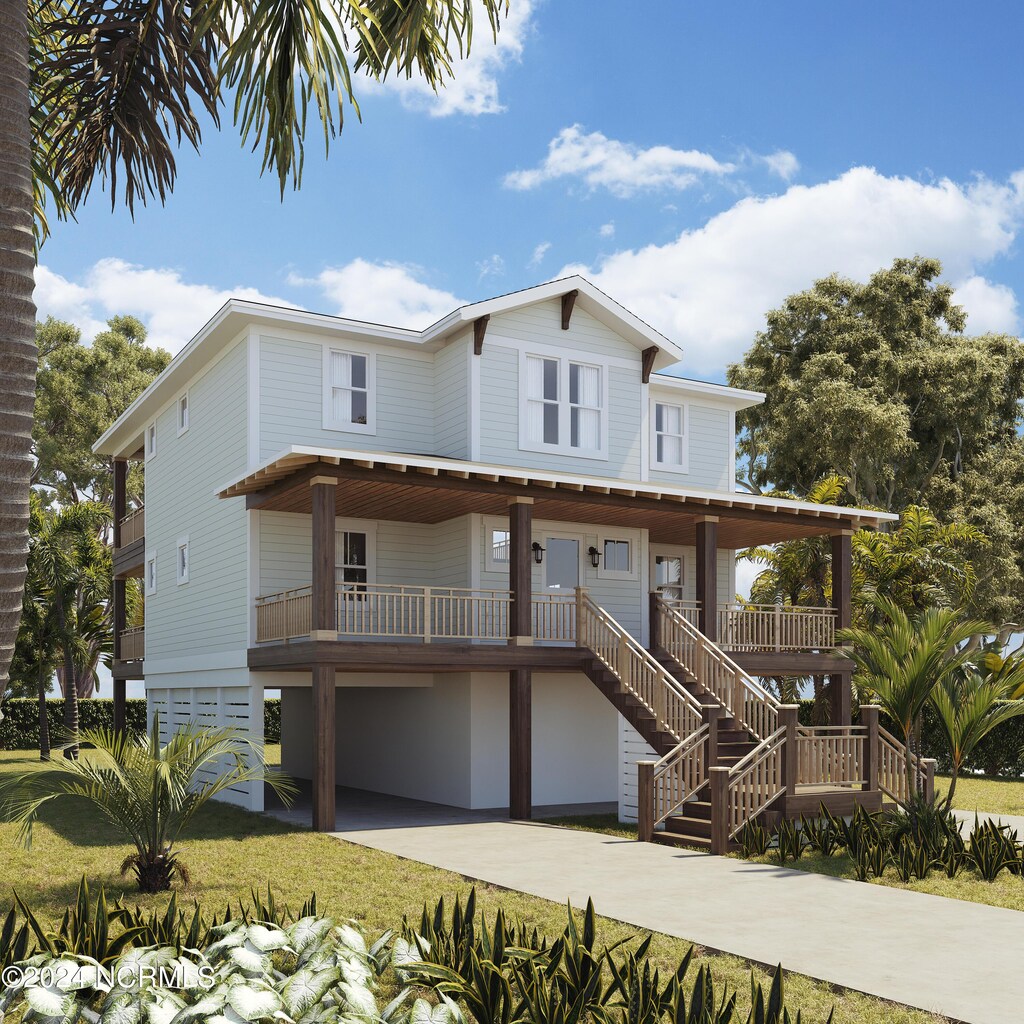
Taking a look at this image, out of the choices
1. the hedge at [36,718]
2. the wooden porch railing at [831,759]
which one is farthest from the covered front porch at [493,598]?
the hedge at [36,718]

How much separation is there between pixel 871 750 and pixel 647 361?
10.6m

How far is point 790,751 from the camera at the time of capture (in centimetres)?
1530

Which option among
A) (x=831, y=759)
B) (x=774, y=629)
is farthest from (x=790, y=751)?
(x=774, y=629)

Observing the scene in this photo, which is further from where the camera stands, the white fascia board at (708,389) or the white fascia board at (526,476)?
the white fascia board at (708,389)

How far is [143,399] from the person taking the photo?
27.6 m

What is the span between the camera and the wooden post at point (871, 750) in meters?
16.3

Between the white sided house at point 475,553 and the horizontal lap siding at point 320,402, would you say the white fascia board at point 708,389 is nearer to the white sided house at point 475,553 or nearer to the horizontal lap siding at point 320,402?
the white sided house at point 475,553

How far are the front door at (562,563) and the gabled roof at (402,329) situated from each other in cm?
452

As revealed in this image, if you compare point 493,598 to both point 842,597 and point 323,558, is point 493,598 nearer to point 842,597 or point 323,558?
point 323,558

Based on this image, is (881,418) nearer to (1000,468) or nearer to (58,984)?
(1000,468)

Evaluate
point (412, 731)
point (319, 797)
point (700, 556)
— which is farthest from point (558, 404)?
point (319, 797)

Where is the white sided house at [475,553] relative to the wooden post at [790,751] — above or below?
above

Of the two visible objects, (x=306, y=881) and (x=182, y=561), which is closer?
(x=306, y=881)

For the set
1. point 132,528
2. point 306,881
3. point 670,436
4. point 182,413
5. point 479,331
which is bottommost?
point 306,881
